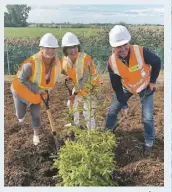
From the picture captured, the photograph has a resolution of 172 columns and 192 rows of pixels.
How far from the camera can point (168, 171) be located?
446cm

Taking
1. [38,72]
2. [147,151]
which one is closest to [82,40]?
[38,72]

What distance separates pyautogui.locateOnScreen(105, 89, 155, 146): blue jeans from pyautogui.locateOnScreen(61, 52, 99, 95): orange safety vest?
0.30m

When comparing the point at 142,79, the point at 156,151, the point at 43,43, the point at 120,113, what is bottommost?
the point at 156,151

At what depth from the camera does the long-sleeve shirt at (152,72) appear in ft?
14.6

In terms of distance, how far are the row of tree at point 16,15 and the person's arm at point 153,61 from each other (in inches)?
43.6

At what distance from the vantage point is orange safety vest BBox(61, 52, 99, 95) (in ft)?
15.0

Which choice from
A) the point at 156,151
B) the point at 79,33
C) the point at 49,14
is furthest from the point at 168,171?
the point at 49,14

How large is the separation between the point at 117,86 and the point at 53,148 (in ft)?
2.72

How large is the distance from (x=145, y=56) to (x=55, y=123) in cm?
103

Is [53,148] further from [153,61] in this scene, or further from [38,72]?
[153,61]

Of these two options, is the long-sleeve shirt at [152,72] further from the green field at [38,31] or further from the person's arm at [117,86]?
the green field at [38,31]

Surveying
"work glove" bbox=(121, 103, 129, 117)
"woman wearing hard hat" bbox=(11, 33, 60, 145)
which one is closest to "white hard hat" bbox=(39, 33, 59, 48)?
"woman wearing hard hat" bbox=(11, 33, 60, 145)

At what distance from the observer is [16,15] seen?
14.8ft
